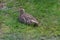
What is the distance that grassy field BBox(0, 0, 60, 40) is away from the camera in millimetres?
6543

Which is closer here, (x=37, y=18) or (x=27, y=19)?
(x=27, y=19)

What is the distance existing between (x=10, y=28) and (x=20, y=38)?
0.51m

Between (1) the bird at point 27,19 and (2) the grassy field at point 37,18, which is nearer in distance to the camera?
(2) the grassy field at point 37,18

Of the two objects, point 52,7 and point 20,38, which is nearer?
point 20,38

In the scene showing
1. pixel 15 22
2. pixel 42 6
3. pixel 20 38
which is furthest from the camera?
pixel 42 6

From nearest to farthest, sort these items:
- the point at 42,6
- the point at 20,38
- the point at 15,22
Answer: the point at 20,38, the point at 15,22, the point at 42,6

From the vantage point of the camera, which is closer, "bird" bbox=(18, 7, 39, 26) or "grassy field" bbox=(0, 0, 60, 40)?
"grassy field" bbox=(0, 0, 60, 40)

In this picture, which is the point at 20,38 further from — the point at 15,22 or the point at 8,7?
the point at 8,7

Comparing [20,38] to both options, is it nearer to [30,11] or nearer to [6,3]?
[30,11]

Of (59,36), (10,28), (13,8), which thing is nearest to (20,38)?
(10,28)

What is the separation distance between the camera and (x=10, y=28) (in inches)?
268

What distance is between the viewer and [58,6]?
7.62m

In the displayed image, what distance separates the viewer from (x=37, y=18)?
7.13 m

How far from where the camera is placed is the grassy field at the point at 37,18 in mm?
6543
